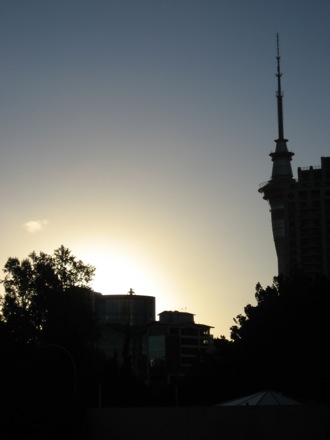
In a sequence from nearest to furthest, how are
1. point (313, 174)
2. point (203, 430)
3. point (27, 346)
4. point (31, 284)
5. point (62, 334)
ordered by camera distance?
1. point (203, 430)
2. point (27, 346)
3. point (62, 334)
4. point (31, 284)
5. point (313, 174)

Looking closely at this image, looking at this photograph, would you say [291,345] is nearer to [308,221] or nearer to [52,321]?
[52,321]

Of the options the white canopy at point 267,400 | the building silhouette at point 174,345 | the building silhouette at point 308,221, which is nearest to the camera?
the white canopy at point 267,400

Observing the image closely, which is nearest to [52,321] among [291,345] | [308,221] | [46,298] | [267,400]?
[46,298]

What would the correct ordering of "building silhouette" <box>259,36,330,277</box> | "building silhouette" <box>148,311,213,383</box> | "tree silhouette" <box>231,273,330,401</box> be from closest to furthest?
"tree silhouette" <box>231,273,330,401</box>, "building silhouette" <box>259,36,330,277</box>, "building silhouette" <box>148,311,213,383</box>

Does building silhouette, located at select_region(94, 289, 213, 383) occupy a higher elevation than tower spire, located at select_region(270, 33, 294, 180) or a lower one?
lower

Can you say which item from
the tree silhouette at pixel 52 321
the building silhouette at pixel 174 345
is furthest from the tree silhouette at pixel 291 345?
the building silhouette at pixel 174 345

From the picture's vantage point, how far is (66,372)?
6919 cm

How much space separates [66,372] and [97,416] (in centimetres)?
3356

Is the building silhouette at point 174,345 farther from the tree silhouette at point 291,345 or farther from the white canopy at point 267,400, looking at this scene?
the white canopy at point 267,400

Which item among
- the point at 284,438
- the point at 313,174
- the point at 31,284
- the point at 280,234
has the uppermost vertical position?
the point at 313,174

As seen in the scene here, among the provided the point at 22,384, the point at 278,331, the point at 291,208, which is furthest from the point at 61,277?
the point at 291,208

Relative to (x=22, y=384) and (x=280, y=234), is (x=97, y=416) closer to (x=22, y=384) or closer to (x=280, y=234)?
(x=22, y=384)

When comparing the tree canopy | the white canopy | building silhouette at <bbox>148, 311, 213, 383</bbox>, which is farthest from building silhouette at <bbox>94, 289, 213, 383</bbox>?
the white canopy

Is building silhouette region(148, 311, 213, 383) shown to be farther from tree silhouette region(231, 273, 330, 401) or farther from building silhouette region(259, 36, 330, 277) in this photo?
tree silhouette region(231, 273, 330, 401)
